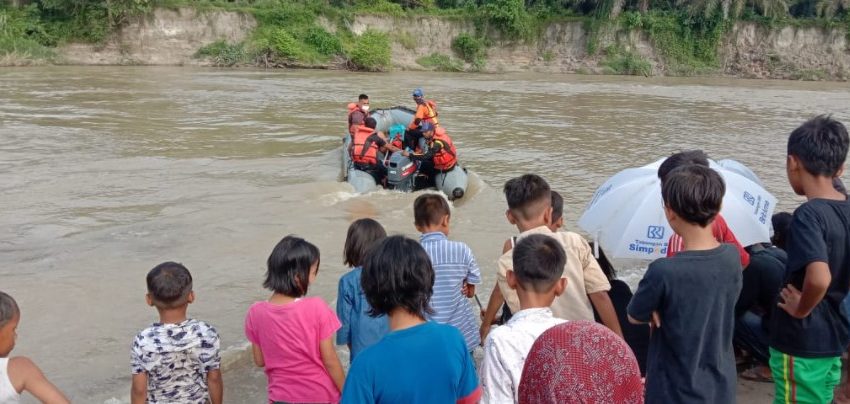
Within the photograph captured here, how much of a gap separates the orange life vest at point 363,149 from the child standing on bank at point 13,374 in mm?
7794

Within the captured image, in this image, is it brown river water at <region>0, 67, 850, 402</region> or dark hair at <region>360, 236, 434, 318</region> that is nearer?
dark hair at <region>360, 236, 434, 318</region>

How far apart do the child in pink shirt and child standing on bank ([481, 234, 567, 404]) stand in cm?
85

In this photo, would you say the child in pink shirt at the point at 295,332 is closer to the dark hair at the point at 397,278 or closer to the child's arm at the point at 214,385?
the child's arm at the point at 214,385

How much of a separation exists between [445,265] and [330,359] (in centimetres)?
73

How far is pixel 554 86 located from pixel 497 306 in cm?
2718

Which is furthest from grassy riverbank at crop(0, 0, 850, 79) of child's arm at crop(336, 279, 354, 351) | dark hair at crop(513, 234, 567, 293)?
dark hair at crop(513, 234, 567, 293)

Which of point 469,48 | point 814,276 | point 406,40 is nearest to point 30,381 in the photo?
point 814,276

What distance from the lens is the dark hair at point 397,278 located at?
2.12 metres

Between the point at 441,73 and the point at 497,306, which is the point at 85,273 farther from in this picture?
the point at 441,73

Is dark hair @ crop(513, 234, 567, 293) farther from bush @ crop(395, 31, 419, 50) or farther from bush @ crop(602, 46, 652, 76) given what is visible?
bush @ crop(602, 46, 652, 76)

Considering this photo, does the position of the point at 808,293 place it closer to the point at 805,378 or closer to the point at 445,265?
the point at 805,378

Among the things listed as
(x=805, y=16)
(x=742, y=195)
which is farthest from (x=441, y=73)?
(x=742, y=195)

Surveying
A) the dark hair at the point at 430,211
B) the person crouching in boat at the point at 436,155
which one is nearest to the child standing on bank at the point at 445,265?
the dark hair at the point at 430,211

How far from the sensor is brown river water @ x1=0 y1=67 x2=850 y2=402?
5.95 m
